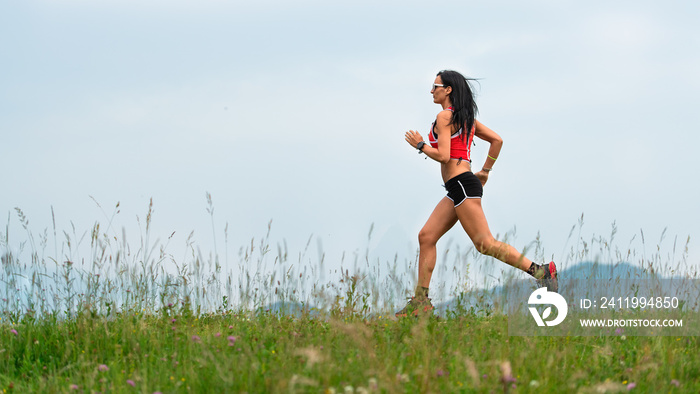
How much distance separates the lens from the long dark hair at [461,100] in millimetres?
6612

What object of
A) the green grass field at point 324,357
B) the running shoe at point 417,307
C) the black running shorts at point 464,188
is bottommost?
the green grass field at point 324,357

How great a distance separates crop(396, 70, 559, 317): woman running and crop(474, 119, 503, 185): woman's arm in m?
0.04

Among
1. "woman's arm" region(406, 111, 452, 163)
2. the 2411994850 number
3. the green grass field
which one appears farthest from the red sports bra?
the 2411994850 number

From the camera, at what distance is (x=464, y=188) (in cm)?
645

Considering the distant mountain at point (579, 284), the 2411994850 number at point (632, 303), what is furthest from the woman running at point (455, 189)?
the 2411994850 number at point (632, 303)

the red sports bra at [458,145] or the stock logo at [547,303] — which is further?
the red sports bra at [458,145]

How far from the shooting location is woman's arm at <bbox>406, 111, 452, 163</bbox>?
6352 millimetres

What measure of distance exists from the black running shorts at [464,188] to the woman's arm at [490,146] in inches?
25.9

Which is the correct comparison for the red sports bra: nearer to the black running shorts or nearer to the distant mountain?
the black running shorts

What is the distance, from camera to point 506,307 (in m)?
6.04

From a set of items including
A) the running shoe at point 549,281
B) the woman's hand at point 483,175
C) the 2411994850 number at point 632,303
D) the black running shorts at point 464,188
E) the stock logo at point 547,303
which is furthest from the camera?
the woman's hand at point 483,175

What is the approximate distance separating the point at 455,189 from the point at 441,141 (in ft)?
1.73

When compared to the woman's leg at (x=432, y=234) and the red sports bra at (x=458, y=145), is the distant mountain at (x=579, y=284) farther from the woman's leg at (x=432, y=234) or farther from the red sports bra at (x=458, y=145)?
the red sports bra at (x=458, y=145)

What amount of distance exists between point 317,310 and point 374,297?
585 millimetres
